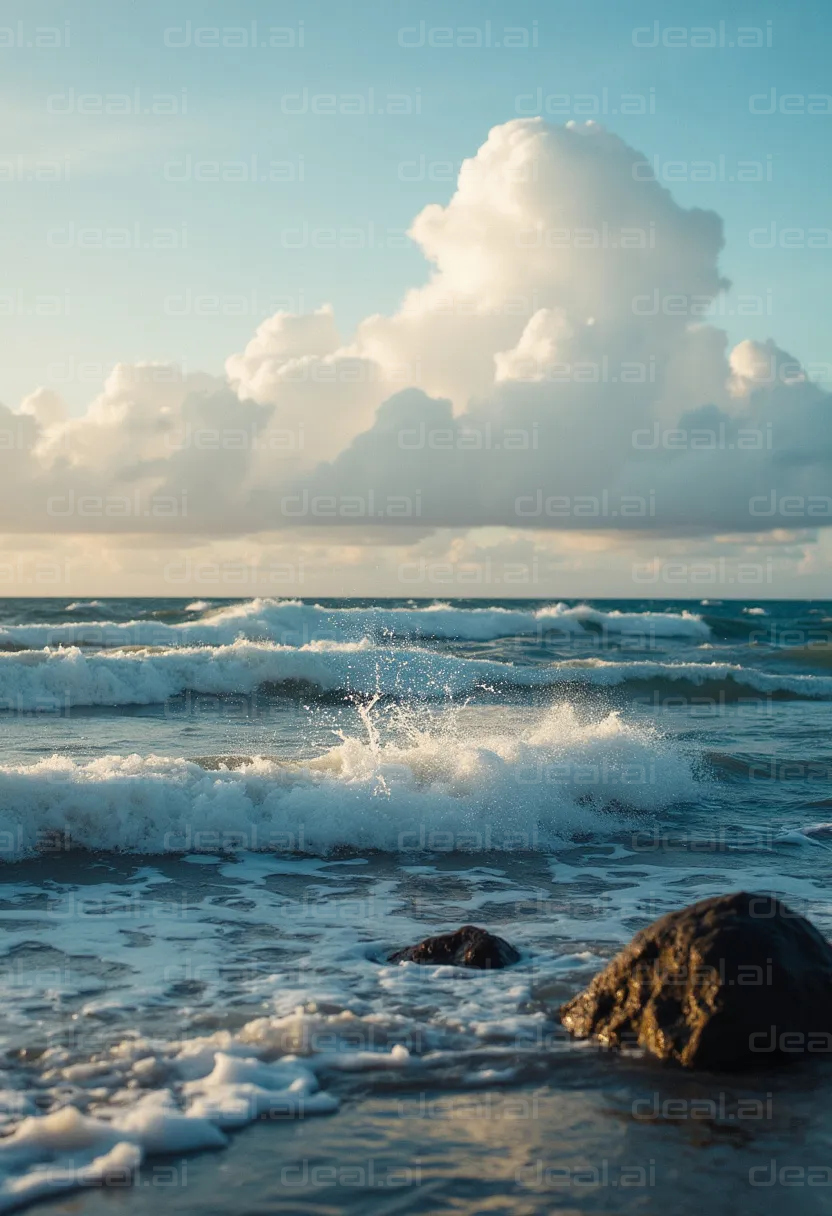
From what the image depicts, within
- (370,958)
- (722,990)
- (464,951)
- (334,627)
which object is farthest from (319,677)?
(722,990)

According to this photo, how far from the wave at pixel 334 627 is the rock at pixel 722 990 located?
94.5ft

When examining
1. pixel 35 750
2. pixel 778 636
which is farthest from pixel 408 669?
pixel 778 636

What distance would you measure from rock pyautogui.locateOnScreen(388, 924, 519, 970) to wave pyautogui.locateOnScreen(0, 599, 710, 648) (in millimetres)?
27109

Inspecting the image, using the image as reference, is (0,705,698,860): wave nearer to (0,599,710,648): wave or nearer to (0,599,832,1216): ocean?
(0,599,832,1216): ocean

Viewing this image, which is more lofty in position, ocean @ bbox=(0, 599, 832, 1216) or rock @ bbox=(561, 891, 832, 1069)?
rock @ bbox=(561, 891, 832, 1069)

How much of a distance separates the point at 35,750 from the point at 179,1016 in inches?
413

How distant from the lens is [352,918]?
8250mm

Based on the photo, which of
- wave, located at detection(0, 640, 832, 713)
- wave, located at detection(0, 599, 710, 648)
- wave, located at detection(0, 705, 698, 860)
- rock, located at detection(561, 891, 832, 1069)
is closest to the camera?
rock, located at detection(561, 891, 832, 1069)

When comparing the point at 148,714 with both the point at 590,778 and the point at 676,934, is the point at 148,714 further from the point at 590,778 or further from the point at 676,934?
the point at 676,934

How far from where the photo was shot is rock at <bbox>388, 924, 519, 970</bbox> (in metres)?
6.90

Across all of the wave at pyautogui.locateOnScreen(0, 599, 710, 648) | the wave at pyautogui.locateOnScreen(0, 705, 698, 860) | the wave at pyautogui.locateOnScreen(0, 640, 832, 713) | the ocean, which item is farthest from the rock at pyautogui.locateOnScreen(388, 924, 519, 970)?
the wave at pyautogui.locateOnScreen(0, 599, 710, 648)

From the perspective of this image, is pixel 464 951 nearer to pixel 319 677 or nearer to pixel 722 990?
pixel 722 990

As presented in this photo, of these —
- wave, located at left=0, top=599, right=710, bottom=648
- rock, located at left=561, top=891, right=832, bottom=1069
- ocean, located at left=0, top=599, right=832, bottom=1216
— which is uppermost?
wave, located at left=0, top=599, right=710, bottom=648

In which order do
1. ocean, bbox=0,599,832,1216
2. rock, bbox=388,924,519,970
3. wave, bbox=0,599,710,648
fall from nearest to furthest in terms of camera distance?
1. ocean, bbox=0,599,832,1216
2. rock, bbox=388,924,519,970
3. wave, bbox=0,599,710,648
